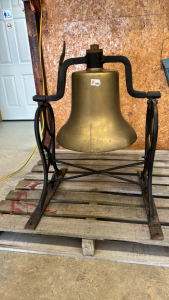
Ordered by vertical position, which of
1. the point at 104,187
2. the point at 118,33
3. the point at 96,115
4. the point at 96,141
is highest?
the point at 118,33

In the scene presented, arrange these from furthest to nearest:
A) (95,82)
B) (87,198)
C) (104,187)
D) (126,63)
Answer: (104,187), (87,198), (126,63), (95,82)

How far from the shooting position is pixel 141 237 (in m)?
1.19

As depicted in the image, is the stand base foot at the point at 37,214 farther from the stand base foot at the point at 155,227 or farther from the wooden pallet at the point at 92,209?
the stand base foot at the point at 155,227

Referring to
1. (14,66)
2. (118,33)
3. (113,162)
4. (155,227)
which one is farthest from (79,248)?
(14,66)

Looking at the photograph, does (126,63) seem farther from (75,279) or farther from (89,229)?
(75,279)

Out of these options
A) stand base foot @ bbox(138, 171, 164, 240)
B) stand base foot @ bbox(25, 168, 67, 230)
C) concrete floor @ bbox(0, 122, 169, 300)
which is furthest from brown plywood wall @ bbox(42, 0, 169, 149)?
concrete floor @ bbox(0, 122, 169, 300)

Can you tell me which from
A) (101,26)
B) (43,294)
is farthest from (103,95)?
(101,26)

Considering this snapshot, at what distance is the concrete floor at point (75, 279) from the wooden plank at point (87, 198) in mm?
375

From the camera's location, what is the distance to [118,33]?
211cm

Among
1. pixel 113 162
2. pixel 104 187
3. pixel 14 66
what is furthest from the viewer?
pixel 14 66

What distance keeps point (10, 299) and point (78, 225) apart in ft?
1.59

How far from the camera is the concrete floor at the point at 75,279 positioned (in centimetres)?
108

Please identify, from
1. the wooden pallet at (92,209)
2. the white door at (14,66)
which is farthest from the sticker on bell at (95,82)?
the white door at (14,66)

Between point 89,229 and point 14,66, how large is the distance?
3458mm
